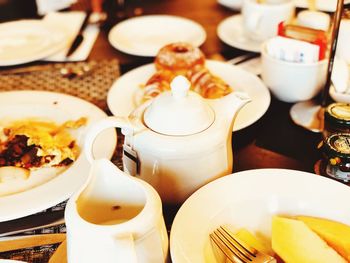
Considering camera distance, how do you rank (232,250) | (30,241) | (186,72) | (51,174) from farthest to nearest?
(186,72) < (51,174) < (30,241) < (232,250)

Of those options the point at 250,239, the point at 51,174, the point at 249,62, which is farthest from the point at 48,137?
the point at 249,62

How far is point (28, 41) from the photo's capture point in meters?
1.20

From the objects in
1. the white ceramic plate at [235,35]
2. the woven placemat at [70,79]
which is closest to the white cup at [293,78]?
the white ceramic plate at [235,35]

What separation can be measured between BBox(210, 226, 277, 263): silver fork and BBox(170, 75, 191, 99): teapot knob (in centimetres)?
17

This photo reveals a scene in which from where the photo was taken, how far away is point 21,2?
5.13 ft

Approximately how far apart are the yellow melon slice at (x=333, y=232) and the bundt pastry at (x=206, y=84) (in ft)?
1.22

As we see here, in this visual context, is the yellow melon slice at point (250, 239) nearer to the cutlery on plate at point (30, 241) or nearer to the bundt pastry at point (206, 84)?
the cutlery on plate at point (30, 241)

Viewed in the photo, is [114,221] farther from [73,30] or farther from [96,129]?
[73,30]

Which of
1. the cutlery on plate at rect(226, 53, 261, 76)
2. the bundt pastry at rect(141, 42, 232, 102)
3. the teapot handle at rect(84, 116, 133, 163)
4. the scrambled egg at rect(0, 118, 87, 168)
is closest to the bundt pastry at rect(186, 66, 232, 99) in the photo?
the bundt pastry at rect(141, 42, 232, 102)

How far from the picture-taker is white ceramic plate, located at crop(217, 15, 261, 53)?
3.67 feet

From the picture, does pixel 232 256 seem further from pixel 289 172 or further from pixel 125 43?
pixel 125 43

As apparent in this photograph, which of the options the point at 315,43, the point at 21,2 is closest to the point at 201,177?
the point at 315,43

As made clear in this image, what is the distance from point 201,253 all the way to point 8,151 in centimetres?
41

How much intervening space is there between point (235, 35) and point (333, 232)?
0.73 metres
